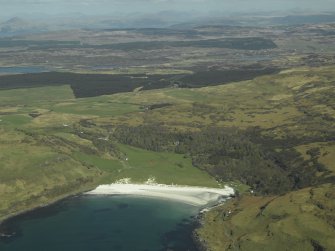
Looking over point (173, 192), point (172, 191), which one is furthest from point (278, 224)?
point (172, 191)

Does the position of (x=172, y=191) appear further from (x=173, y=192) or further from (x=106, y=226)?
(x=106, y=226)

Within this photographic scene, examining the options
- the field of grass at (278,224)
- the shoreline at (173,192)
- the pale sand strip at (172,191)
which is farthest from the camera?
the pale sand strip at (172,191)

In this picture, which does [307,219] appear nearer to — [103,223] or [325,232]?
[325,232]

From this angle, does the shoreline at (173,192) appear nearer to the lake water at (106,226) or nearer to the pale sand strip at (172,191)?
the pale sand strip at (172,191)

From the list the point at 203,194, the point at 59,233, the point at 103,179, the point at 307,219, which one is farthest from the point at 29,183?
the point at 307,219

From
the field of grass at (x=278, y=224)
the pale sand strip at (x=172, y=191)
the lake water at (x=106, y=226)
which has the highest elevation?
the field of grass at (x=278, y=224)

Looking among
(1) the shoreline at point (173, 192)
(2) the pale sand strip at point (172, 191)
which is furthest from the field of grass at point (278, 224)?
(2) the pale sand strip at point (172, 191)

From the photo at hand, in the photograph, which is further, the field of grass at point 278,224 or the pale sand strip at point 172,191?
the pale sand strip at point 172,191
